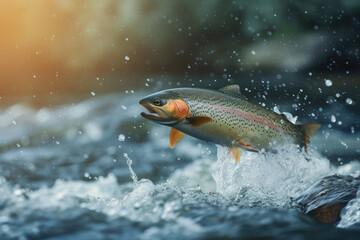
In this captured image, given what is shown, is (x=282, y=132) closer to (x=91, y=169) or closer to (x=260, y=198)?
(x=260, y=198)

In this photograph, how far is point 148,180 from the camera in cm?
416

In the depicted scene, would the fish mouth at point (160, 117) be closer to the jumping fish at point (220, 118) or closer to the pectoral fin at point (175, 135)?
the jumping fish at point (220, 118)

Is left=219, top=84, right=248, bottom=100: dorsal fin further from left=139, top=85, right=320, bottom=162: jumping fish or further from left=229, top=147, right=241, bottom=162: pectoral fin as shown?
left=229, top=147, right=241, bottom=162: pectoral fin

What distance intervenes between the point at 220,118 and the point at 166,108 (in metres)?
0.40

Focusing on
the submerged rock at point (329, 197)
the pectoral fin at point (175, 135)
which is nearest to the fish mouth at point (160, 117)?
the pectoral fin at point (175, 135)

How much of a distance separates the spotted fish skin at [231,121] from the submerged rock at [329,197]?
557mm

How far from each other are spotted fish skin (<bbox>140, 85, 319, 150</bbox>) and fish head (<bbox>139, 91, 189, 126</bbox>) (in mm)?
16

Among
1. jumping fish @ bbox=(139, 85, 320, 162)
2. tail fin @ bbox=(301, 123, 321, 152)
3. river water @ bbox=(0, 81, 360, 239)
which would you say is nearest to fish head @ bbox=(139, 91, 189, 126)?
jumping fish @ bbox=(139, 85, 320, 162)

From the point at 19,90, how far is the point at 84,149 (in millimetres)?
10594

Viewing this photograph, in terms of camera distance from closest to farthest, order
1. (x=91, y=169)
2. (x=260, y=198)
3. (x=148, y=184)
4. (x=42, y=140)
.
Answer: (x=260, y=198) < (x=148, y=184) < (x=91, y=169) < (x=42, y=140)

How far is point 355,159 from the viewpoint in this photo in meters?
8.02

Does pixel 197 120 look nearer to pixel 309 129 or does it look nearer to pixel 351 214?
pixel 309 129

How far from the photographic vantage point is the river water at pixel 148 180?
2.90 m

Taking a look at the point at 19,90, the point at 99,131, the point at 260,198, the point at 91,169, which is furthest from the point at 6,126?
the point at 260,198
